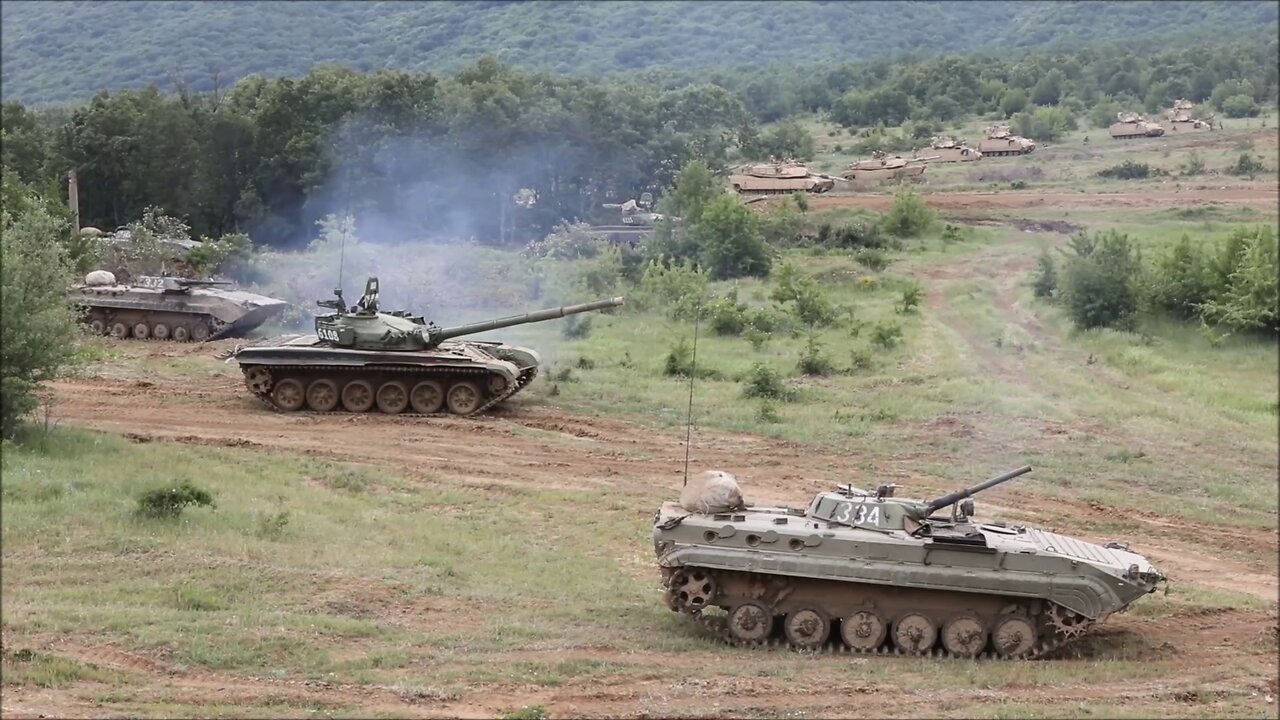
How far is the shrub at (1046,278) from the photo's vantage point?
3422cm

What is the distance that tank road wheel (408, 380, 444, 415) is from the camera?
27000 millimetres

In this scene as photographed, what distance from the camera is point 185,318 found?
34531mm

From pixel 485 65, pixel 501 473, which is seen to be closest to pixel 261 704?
pixel 501 473

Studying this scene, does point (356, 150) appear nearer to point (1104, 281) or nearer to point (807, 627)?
point (1104, 281)

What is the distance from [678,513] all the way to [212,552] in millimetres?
5251

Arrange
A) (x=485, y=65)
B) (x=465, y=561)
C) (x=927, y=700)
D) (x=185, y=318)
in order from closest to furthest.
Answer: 1. (x=927, y=700)
2. (x=465, y=561)
3. (x=185, y=318)
4. (x=485, y=65)

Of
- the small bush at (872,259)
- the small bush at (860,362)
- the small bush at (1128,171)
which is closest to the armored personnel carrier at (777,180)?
the small bush at (872,259)

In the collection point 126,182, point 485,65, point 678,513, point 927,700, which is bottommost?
point 927,700

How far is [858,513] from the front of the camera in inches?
615

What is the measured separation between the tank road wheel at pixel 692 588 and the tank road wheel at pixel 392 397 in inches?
485

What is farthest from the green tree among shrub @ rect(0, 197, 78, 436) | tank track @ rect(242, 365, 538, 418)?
shrub @ rect(0, 197, 78, 436)

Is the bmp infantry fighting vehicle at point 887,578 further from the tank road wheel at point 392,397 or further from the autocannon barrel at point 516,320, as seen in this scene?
the tank road wheel at point 392,397

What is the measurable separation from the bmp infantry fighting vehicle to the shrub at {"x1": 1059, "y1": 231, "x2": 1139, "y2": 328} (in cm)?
1627

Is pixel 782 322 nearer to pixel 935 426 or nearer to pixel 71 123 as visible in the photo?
pixel 935 426
